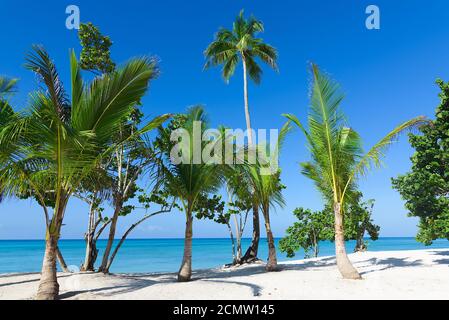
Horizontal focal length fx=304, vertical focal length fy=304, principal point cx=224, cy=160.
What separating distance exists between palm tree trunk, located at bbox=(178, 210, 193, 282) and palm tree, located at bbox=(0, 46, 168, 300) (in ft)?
11.6

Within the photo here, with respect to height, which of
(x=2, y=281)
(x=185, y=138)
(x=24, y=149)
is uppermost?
(x=185, y=138)

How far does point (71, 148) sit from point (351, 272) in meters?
7.58

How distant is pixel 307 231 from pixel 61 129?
18712mm

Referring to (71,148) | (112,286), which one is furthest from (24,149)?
(112,286)

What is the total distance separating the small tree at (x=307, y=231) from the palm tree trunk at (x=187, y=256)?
494 inches

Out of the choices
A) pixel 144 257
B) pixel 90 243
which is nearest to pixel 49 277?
pixel 90 243

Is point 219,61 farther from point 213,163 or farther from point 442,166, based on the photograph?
point 442,166

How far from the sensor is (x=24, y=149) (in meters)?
6.22

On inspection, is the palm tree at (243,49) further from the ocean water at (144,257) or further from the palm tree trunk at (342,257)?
the ocean water at (144,257)

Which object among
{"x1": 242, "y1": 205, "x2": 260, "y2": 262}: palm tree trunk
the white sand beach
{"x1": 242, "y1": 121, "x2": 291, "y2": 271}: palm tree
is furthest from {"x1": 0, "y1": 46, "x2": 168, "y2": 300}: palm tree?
{"x1": 242, "y1": 205, "x2": 260, "y2": 262}: palm tree trunk

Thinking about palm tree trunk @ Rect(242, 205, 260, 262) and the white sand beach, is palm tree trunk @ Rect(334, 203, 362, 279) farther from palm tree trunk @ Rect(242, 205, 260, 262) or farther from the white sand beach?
palm tree trunk @ Rect(242, 205, 260, 262)

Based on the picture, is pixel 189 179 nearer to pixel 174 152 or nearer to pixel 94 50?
pixel 174 152

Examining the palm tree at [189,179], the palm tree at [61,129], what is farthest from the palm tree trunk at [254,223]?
the palm tree at [61,129]

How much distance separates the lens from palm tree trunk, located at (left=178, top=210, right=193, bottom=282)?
8930 mm
